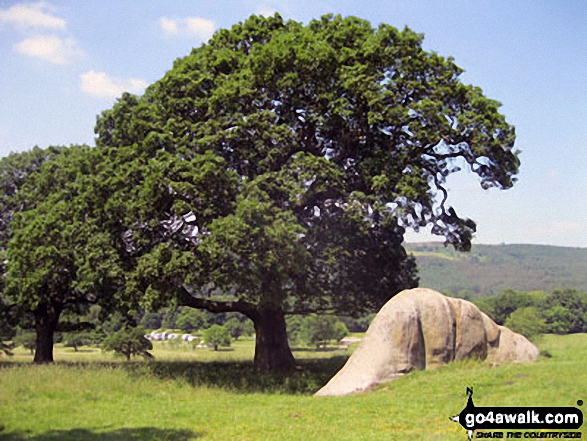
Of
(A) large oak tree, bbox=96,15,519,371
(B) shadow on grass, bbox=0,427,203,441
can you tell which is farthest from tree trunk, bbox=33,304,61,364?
(B) shadow on grass, bbox=0,427,203,441

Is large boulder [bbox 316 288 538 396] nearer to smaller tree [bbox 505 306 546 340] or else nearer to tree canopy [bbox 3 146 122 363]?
tree canopy [bbox 3 146 122 363]

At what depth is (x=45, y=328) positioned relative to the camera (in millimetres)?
37750

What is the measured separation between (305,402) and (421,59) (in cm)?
1719

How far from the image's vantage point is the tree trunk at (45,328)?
37.0m

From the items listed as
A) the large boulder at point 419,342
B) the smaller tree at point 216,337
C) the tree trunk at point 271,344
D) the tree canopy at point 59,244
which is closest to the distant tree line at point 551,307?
the smaller tree at point 216,337

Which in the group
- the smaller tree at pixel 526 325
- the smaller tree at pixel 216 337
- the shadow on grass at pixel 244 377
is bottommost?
the smaller tree at pixel 216 337

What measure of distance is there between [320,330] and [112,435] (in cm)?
7131

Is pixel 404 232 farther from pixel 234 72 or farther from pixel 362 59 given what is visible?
pixel 234 72

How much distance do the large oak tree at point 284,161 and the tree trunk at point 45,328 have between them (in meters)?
14.7

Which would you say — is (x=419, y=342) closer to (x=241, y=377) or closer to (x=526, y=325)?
(x=241, y=377)

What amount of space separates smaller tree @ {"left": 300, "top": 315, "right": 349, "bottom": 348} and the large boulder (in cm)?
6063

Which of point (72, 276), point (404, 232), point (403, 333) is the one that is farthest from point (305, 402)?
point (72, 276)

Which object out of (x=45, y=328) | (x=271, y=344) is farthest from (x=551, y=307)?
(x=45, y=328)

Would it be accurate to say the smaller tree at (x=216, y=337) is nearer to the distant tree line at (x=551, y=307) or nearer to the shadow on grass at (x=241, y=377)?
the distant tree line at (x=551, y=307)
